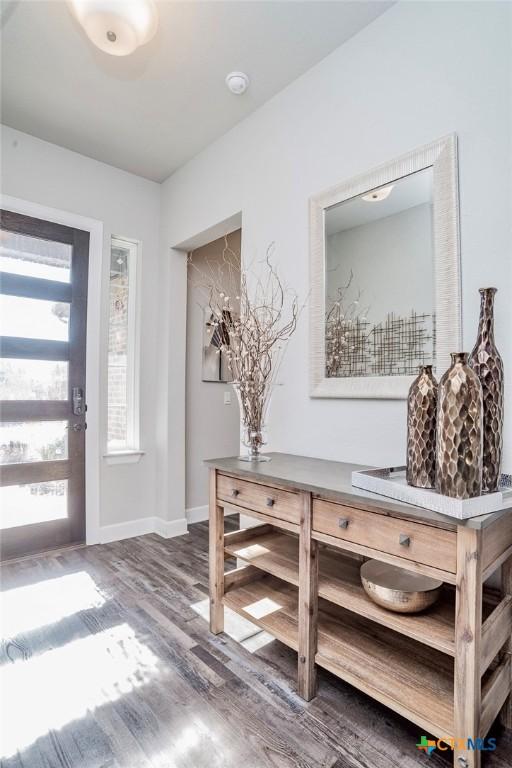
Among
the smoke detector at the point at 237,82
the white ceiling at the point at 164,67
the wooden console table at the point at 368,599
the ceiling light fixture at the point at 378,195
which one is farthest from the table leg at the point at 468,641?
the smoke detector at the point at 237,82

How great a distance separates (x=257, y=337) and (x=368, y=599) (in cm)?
122

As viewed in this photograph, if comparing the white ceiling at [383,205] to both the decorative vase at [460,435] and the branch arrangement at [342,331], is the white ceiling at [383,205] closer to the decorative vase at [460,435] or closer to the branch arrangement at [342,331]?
the branch arrangement at [342,331]

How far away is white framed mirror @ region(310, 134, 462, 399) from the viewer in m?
1.58

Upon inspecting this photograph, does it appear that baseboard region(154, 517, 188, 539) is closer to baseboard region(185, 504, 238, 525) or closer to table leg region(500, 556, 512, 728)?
baseboard region(185, 504, 238, 525)

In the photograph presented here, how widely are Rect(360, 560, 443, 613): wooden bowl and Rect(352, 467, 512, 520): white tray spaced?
1.08 ft

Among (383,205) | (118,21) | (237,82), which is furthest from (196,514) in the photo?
(118,21)

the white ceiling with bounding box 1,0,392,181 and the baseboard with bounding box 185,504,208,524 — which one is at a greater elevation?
the white ceiling with bounding box 1,0,392,181

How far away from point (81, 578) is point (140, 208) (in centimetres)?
279

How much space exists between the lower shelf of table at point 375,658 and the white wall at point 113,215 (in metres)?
1.70

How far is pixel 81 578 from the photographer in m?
2.51

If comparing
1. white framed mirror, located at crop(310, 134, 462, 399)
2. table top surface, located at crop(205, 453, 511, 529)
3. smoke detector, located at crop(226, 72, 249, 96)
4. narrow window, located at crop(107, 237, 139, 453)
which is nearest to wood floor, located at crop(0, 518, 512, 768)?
table top surface, located at crop(205, 453, 511, 529)

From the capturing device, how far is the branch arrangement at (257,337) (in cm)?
202

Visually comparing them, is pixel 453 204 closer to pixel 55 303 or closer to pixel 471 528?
pixel 471 528

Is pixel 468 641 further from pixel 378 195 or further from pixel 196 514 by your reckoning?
pixel 196 514
